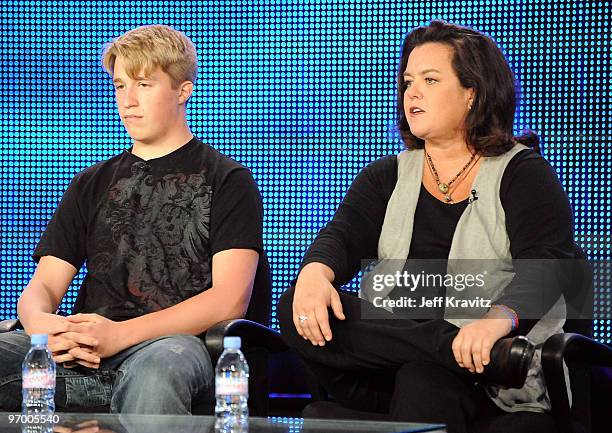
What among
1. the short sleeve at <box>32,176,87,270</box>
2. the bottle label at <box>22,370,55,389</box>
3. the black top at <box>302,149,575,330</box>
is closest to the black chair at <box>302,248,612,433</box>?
the black top at <box>302,149,575,330</box>

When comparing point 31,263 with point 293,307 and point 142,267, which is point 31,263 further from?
point 293,307

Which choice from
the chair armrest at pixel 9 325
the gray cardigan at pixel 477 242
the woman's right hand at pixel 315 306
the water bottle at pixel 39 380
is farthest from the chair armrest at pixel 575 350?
the chair armrest at pixel 9 325

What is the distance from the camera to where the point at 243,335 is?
8.85 feet

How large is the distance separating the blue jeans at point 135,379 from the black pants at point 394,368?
27cm

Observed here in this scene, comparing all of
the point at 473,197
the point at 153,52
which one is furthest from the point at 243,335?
the point at 153,52

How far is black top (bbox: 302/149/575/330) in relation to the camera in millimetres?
2639

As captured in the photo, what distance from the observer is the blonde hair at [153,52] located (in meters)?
3.10

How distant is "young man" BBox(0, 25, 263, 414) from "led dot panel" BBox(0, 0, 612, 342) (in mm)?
689

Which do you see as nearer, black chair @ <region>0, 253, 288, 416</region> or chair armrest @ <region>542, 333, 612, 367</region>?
chair armrest @ <region>542, 333, 612, 367</region>

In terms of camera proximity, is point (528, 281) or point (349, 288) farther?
point (349, 288)

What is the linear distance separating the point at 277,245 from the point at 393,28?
0.94 m

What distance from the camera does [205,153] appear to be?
316 cm

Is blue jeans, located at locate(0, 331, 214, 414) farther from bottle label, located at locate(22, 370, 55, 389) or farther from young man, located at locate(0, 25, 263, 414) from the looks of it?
bottle label, located at locate(22, 370, 55, 389)

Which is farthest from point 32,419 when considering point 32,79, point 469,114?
point 32,79
